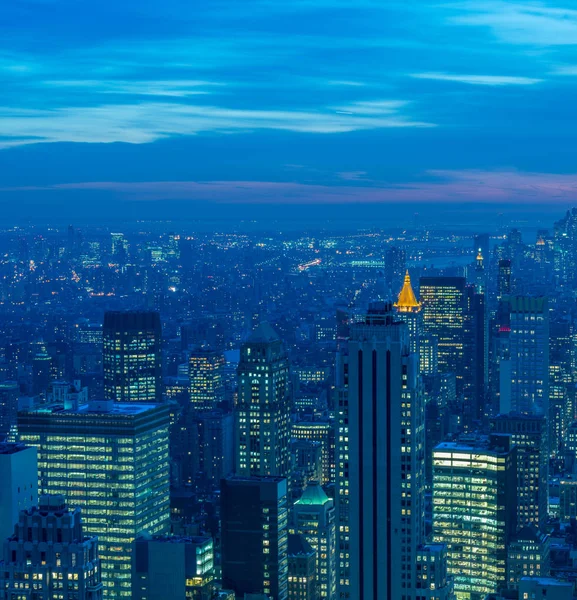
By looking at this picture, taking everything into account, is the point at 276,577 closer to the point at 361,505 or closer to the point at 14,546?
the point at 361,505

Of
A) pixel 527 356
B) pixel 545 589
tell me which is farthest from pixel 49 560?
pixel 527 356

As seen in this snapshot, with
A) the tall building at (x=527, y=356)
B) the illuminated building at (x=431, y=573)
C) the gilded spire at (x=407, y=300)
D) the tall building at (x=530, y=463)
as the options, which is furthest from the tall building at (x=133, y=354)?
the illuminated building at (x=431, y=573)

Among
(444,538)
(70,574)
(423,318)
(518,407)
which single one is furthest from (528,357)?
(70,574)

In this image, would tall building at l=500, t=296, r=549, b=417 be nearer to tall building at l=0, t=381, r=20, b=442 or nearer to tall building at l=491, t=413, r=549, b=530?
tall building at l=491, t=413, r=549, b=530

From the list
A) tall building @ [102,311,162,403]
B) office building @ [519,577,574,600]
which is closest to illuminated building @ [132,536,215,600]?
office building @ [519,577,574,600]

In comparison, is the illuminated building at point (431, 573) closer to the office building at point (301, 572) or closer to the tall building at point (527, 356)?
the office building at point (301, 572)

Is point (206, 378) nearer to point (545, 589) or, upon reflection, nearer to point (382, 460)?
point (545, 589)
